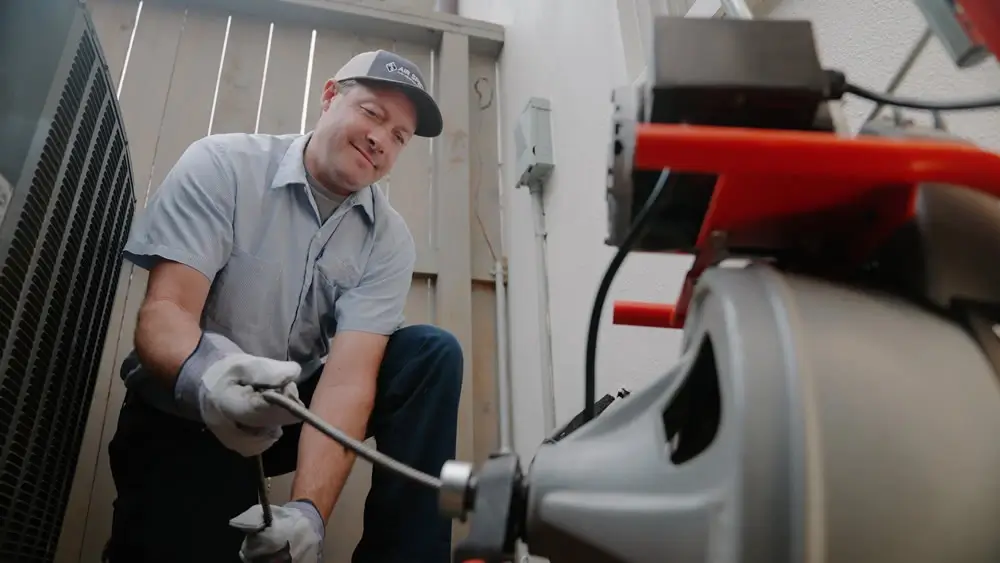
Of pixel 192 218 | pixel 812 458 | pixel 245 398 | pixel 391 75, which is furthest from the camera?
pixel 391 75

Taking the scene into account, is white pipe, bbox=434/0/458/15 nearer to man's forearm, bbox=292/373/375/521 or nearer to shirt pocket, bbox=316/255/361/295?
shirt pocket, bbox=316/255/361/295

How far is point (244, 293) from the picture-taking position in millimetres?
969

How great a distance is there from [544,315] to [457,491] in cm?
96

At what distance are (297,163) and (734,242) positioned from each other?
0.87m

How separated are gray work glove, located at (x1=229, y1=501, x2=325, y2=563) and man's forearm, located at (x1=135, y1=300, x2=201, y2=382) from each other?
21cm

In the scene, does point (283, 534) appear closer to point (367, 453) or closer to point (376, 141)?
point (367, 453)

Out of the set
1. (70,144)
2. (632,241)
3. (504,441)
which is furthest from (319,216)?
(632,241)

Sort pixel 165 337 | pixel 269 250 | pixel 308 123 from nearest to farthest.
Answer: pixel 165 337, pixel 269 250, pixel 308 123

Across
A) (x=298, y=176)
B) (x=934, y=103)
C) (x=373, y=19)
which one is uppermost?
(x=373, y=19)

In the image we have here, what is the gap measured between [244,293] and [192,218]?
0.42 ft

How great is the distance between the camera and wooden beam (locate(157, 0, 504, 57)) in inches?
64.4

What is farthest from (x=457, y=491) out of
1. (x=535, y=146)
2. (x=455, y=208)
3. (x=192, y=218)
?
(x=455, y=208)

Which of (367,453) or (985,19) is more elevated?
(985,19)

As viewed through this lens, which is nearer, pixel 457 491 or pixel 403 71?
pixel 457 491
